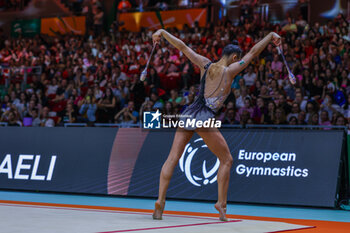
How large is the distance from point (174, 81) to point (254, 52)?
32.6 ft

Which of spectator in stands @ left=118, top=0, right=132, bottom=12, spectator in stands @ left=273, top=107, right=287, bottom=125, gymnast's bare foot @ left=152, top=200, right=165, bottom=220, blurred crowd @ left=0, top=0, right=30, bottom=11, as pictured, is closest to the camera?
gymnast's bare foot @ left=152, top=200, right=165, bottom=220

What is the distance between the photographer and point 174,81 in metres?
16.5

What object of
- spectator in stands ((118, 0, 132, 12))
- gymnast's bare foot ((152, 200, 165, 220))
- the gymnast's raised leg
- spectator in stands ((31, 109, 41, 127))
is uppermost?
spectator in stands ((118, 0, 132, 12))

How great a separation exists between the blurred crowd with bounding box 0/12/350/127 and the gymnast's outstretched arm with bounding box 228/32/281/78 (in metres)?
5.38

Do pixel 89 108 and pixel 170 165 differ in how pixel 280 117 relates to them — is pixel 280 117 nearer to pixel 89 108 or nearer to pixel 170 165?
pixel 89 108

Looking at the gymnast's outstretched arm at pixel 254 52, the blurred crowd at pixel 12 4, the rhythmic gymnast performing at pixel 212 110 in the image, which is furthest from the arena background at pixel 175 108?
the blurred crowd at pixel 12 4

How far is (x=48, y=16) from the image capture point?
29.0 metres

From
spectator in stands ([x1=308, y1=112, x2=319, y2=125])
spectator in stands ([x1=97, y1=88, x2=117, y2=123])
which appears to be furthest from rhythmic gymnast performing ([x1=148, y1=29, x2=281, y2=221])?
spectator in stands ([x1=97, y1=88, x2=117, y2=123])

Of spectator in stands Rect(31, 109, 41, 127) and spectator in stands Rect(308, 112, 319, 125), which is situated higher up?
spectator in stands Rect(308, 112, 319, 125)

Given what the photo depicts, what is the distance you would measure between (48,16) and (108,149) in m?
19.5

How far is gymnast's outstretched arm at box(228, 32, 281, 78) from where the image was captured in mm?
6641

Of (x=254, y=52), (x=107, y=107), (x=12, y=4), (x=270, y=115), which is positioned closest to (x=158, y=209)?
(x=254, y=52)

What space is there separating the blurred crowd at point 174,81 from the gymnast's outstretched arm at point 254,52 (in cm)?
538

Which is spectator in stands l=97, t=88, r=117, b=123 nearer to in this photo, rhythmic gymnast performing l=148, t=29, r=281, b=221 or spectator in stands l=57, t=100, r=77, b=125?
spectator in stands l=57, t=100, r=77, b=125
